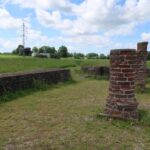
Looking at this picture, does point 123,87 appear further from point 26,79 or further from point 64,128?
point 26,79

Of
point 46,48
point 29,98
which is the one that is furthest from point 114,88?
point 46,48

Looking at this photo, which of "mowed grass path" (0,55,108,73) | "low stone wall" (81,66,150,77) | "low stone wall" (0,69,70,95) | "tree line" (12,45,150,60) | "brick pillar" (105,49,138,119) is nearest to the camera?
"brick pillar" (105,49,138,119)

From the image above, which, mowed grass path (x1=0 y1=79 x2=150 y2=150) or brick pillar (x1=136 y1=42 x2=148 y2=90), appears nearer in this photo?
mowed grass path (x1=0 y1=79 x2=150 y2=150)

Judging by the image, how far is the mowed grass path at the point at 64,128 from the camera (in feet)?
14.7

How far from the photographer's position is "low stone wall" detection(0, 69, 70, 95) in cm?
881

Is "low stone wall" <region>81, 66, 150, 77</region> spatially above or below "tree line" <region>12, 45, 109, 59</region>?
below

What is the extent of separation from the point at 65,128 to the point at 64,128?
0.7 inches

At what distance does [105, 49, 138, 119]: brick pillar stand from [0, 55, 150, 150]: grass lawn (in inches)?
10.9

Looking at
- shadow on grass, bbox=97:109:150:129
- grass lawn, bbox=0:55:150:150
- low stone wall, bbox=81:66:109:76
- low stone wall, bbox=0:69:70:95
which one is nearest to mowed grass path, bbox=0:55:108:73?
low stone wall, bbox=0:69:70:95

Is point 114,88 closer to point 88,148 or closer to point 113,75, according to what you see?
point 113,75

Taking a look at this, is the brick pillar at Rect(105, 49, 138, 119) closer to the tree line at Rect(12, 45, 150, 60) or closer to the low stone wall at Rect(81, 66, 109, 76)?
the low stone wall at Rect(81, 66, 109, 76)

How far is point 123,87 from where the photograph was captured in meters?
6.04

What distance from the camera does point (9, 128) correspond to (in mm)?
5273

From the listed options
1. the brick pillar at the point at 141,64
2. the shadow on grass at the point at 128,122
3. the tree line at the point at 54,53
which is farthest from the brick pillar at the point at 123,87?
the tree line at the point at 54,53
